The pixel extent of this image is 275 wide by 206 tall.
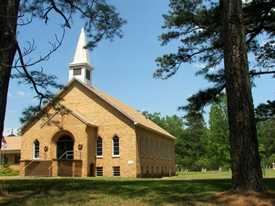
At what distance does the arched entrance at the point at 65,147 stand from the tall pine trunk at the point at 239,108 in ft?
100

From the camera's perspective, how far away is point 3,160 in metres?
55.0

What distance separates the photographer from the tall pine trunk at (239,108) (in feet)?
36.0

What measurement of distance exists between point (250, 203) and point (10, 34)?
23.5 feet

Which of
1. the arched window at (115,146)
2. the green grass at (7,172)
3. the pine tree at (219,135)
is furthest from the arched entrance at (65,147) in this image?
the pine tree at (219,135)

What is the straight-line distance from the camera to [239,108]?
37.1 ft

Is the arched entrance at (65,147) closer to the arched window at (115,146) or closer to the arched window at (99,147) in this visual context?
the arched window at (99,147)

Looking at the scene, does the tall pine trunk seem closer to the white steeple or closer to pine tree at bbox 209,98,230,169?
the white steeple

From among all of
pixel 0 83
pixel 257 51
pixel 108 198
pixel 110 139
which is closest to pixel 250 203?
pixel 108 198

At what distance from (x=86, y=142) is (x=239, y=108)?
29591 mm

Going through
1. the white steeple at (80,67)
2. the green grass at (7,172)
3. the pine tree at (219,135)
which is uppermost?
the white steeple at (80,67)

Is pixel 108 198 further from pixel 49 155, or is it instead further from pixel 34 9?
pixel 49 155

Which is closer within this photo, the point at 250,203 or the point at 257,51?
the point at 250,203

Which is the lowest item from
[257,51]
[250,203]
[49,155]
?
[250,203]

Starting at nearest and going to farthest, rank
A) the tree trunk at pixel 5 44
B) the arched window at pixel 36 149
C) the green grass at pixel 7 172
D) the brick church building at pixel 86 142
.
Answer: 1. the tree trunk at pixel 5 44
2. the brick church building at pixel 86 142
3. the arched window at pixel 36 149
4. the green grass at pixel 7 172
